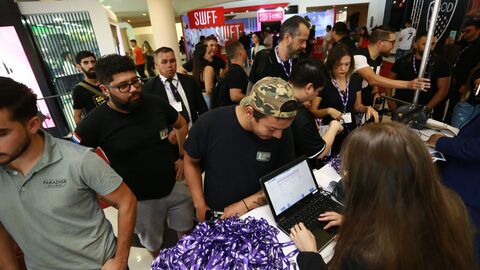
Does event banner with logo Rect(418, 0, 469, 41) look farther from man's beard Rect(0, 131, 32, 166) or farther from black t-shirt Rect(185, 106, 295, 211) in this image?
man's beard Rect(0, 131, 32, 166)

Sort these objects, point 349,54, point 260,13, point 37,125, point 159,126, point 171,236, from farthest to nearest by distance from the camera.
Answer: point 260,13 < point 171,236 < point 349,54 < point 159,126 < point 37,125

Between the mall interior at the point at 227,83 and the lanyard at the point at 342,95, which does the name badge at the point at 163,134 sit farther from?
the lanyard at the point at 342,95

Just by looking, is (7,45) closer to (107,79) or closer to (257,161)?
(107,79)

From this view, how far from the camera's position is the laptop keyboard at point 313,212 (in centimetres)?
121

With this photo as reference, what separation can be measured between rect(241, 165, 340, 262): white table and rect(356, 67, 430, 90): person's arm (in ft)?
3.83

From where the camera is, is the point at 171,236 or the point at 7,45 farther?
the point at 7,45

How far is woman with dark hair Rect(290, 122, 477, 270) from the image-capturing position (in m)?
0.69

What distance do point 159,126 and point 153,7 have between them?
177 inches

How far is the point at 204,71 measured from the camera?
354cm

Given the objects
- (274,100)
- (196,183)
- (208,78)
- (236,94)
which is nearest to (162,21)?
(208,78)

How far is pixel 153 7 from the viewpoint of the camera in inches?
205

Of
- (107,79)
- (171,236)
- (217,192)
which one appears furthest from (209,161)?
(171,236)

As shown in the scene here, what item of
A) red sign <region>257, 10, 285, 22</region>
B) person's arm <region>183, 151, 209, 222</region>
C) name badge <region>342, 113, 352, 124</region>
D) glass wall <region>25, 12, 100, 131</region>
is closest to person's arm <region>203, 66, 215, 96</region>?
name badge <region>342, 113, 352, 124</region>

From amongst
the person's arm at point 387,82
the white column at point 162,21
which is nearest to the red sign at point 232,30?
the white column at point 162,21
